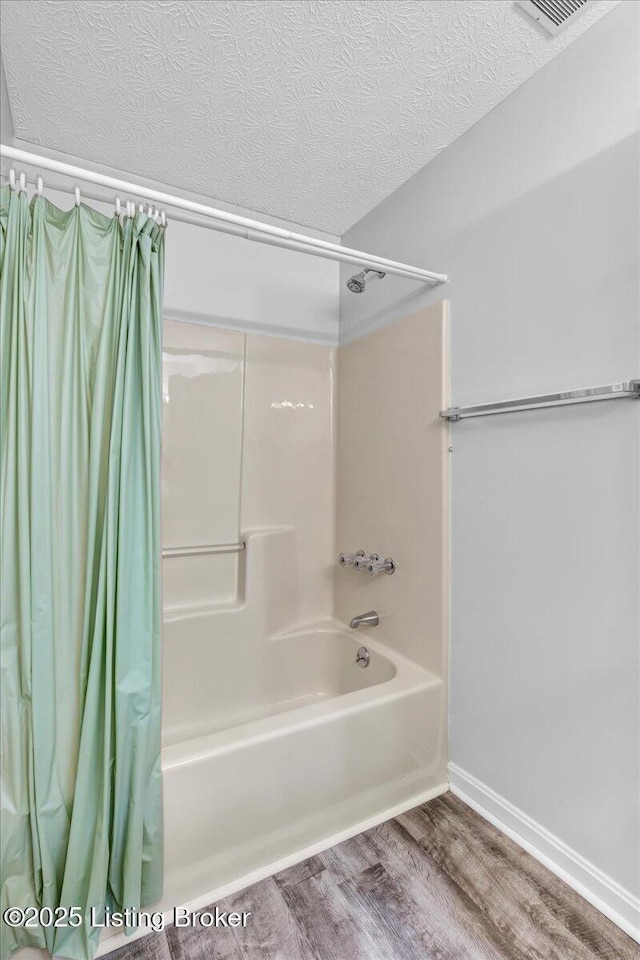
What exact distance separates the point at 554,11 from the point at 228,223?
106 centimetres

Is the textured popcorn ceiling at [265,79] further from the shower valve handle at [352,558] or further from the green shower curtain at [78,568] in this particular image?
the shower valve handle at [352,558]

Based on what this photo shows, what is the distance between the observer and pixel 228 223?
4.95 feet

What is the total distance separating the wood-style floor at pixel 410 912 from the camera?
1.17 meters

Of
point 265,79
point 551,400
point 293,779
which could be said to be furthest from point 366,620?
point 265,79

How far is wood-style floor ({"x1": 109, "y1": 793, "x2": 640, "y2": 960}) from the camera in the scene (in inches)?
45.9

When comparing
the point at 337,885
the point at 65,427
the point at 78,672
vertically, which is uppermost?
the point at 65,427

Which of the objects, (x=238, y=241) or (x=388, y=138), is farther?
(x=238, y=241)

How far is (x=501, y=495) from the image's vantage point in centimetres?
160

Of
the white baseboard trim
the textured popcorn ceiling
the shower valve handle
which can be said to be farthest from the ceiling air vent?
the white baseboard trim

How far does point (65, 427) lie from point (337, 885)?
1463 mm

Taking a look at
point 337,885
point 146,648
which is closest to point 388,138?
point 146,648

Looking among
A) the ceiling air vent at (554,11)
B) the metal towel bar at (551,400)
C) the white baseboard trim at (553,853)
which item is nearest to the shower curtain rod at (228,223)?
the metal towel bar at (551,400)

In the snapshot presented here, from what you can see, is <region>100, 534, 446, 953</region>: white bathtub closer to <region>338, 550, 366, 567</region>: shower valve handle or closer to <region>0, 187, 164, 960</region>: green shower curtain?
<region>0, 187, 164, 960</region>: green shower curtain

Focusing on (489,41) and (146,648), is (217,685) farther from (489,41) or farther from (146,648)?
(489,41)
